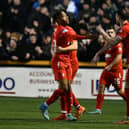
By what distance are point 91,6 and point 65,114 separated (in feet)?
30.2

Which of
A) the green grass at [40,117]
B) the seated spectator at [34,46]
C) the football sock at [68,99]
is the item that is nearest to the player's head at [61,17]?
the football sock at [68,99]

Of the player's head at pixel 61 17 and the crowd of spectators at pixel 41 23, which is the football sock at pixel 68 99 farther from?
the crowd of spectators at pixel 41 23

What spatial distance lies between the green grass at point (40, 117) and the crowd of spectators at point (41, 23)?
1730mm

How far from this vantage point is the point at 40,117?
13.6 metres

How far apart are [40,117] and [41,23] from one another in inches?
317

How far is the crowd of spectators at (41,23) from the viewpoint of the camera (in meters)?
20.2

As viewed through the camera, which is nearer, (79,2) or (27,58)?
(27,58)

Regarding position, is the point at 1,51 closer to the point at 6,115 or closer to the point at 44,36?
the point at 44,36

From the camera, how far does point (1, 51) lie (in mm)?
20609

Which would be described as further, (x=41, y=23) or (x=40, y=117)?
(x=41, y=23)

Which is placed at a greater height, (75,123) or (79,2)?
(79,2)

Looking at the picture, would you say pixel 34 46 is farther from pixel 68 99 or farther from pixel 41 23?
pixel 68 99

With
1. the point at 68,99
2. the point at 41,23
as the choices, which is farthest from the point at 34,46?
the point at 68,99

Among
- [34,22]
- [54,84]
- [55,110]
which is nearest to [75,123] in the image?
[55,110]
